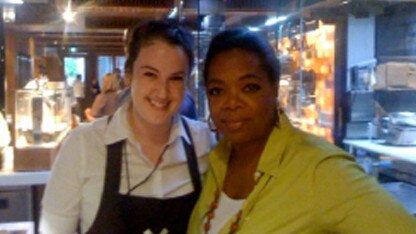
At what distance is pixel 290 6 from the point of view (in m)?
2.55

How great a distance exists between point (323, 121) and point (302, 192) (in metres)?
3.55

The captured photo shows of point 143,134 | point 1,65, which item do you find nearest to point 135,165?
point 143,134

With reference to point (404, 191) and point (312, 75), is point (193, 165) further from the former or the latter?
point (312, 75)

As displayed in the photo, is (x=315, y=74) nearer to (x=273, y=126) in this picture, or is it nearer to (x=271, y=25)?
(x=271, y=25)

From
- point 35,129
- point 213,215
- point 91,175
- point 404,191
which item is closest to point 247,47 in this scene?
point 213,215

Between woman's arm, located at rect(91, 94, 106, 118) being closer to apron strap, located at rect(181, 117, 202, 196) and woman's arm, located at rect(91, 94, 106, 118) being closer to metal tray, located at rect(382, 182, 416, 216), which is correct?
metal tray, located at rect(382, 182, 416, 216)

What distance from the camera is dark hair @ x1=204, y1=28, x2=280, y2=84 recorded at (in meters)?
1.19

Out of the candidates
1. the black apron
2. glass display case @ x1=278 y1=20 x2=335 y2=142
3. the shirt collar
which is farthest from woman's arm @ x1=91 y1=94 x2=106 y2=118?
the black apron

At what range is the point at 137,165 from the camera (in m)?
1.38

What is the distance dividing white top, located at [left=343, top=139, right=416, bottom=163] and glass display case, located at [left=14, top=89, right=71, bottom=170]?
2.27m

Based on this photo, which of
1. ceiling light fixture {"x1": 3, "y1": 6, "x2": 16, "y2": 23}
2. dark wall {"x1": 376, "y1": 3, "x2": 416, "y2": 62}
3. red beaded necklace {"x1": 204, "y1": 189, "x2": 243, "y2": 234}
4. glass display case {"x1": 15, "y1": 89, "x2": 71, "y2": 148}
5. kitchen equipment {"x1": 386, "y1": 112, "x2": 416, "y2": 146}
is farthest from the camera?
dark wall {"x1": 376, "y1": 3, "x2": 416, "y2": 62}

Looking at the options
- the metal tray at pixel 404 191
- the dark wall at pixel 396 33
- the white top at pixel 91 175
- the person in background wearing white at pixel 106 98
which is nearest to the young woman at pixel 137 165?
the white top at pixel 91 175

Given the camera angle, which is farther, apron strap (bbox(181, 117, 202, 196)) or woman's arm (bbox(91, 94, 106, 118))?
woman's arm (bbox(91, 94, 106, 118))

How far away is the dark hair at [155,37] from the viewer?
1.35m
